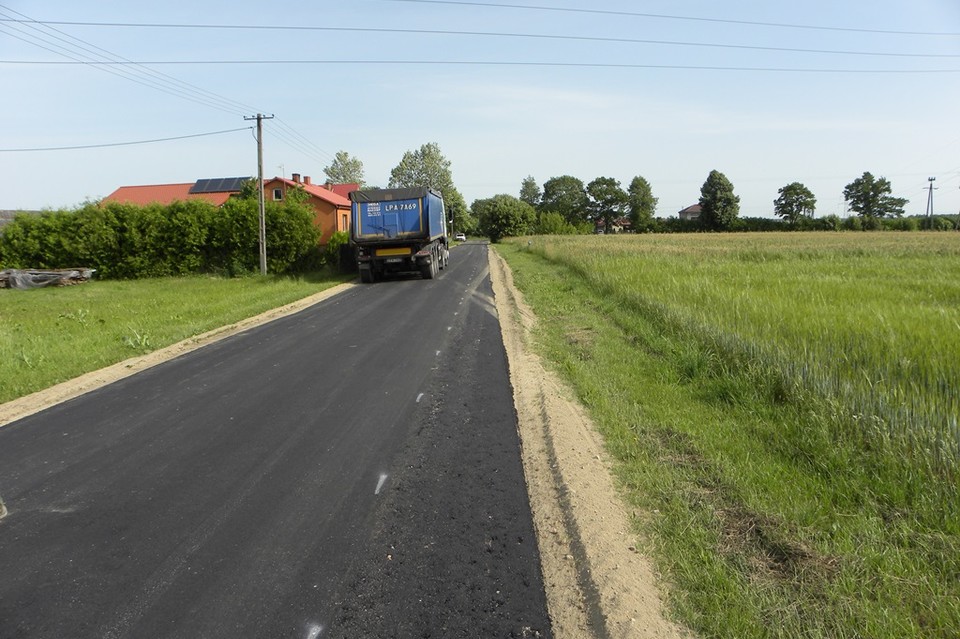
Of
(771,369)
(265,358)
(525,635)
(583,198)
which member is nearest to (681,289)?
(771,369)

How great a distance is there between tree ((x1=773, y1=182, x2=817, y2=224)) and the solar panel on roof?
87.9 m

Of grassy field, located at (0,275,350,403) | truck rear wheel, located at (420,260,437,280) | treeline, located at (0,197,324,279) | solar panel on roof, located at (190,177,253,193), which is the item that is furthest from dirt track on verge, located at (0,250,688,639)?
solar panel on roof, located at (190,177,253,193)

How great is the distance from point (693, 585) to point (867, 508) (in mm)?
1439

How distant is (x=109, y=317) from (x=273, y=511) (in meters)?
11.5

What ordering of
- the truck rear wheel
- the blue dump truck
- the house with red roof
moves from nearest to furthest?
the blue dump truck, the truck rear wheel, the house with red roof

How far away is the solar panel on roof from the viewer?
51791 mm

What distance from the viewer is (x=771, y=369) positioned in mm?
5727

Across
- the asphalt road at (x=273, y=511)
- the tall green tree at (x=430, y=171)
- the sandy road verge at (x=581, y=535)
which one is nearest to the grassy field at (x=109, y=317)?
the asphalt road at (x=273, y=511)

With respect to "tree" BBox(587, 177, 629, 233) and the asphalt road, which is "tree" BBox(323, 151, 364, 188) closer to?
"tree" BBox(587, 177, 629, 233)

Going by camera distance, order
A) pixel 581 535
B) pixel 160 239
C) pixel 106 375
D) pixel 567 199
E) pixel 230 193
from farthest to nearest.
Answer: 1. pixel 567 199
2. pixel 230 193
3. pixel 160 239
4. pixel 106 375
5. pixel 581 535

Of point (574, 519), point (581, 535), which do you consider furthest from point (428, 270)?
point (581, 535)

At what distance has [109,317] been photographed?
12.9 m

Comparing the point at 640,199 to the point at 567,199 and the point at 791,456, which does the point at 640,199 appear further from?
the point at 791,456

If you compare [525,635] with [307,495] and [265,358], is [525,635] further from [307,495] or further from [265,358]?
[265,358]
